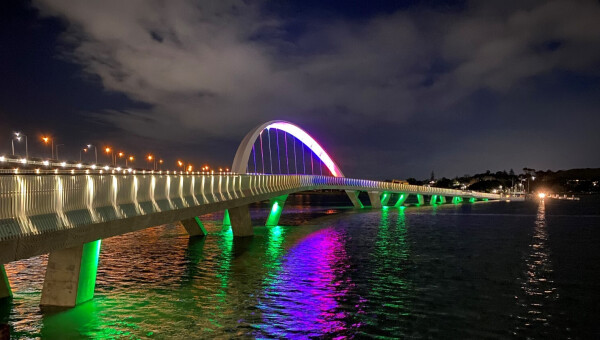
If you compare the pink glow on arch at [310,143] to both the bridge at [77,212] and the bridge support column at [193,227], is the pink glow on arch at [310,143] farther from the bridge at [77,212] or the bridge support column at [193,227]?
the bridge at [77,212]

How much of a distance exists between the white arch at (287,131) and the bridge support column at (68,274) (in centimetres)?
4269

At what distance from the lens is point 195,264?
2588cm

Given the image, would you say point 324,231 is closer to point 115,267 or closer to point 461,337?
point 115,267

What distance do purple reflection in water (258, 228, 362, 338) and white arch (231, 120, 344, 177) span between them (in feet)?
101

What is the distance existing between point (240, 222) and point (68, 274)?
2386 centimetres

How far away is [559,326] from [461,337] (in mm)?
3371

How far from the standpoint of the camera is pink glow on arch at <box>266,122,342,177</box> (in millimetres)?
83194

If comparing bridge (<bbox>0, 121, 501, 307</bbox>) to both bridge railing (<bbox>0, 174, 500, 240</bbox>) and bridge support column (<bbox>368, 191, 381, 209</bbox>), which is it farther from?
bridge support column (<bbox>368, 191, 381, 209</bbox>)

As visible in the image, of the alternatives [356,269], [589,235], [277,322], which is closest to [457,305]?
[277,322]

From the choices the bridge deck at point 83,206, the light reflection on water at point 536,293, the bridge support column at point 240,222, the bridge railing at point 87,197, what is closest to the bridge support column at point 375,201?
the bridge support column at point 240,222

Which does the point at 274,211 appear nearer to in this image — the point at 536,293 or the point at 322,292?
the point at 322,292

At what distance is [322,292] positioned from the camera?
1927 cm

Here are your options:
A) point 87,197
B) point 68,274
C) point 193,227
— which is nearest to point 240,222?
point 193,227

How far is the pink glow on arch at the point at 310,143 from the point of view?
83194 mm
